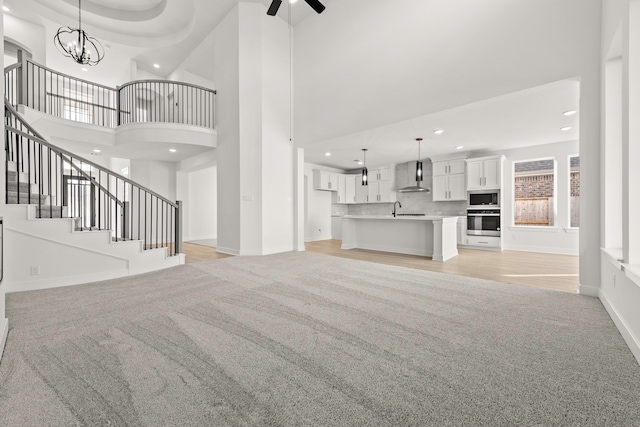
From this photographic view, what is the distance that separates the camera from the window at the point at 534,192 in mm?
7332

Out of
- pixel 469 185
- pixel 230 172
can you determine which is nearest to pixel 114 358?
pixel 230 172

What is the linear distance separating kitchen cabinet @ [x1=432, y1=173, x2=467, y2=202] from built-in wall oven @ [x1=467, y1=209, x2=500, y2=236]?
22.8 inches

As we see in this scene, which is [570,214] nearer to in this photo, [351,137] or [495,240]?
[495,240]

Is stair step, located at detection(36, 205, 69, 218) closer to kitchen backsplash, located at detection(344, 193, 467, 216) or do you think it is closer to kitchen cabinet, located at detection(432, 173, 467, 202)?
kitchen backsplash, located at detection(344, 193, 467, 216)

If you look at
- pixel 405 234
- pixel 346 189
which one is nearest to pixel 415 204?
pixel 346 189

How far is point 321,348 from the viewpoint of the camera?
6.14 ft

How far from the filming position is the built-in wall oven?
756 centimetres

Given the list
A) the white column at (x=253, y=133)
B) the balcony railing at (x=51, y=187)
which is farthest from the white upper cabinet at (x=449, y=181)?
the balcony railing at (x=51, y=187)

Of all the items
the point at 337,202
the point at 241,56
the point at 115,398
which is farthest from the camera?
the point at 337,202

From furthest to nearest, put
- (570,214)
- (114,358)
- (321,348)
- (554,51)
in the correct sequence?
(570,214), (554,51), (321,348), (114,358)

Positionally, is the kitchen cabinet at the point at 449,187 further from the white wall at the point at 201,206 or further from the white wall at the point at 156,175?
the white wall at the point at 156,175

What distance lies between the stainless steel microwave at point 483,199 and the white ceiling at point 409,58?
129 cm

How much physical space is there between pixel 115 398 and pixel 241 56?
21.2 feet

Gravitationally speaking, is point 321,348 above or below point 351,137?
below
